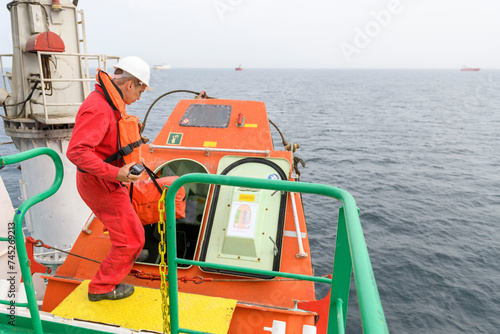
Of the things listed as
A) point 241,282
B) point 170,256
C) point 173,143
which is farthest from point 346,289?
point 173,143

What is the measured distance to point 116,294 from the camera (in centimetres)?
298

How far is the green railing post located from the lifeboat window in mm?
3808

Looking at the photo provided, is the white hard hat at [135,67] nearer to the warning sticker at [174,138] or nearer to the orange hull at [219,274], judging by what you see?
the orange hull at [219,274]

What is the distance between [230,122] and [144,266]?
243cm

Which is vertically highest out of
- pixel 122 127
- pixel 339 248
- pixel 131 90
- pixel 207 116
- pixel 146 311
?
pixel 131 90

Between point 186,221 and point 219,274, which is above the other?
point 186,221

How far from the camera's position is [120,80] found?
271 cm

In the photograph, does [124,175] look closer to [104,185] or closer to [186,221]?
[104,185]

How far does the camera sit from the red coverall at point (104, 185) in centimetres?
248

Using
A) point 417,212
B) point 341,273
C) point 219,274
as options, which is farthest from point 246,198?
point 417,212

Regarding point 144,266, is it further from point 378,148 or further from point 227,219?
point 378,148

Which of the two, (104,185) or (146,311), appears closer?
(104,185)

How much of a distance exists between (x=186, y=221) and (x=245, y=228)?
1.22m

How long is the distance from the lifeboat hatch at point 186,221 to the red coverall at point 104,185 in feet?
3.75
